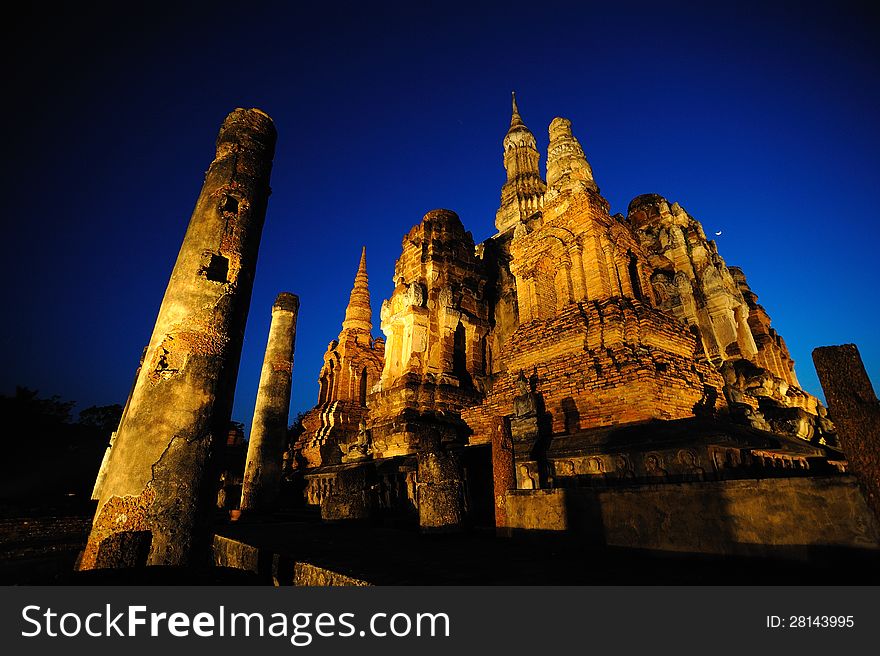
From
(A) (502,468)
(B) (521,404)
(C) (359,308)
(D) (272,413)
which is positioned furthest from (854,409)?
(C) (359,308)

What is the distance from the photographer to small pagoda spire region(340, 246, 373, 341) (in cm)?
2427

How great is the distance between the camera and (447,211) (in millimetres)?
19531

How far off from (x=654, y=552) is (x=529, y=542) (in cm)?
144

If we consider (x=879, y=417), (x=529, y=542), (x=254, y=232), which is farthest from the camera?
(x=254, y=232)

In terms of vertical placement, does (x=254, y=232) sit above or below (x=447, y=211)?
below

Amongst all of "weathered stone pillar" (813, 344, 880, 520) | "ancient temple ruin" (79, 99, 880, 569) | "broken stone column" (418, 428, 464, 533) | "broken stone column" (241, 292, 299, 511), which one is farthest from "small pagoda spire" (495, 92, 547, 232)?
"weathered stone pillar" (813, 344, 880, 520)

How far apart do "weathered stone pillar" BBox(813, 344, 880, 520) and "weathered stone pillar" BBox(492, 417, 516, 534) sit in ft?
→ 12.4

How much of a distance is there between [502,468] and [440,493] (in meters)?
1.15

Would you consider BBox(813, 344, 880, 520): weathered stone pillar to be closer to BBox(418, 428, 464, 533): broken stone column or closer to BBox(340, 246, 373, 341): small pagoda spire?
BBox(418, 428, 464, 533): broken stone column

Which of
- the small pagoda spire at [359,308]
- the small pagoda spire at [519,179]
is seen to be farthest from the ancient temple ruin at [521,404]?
the small pagoda spire at [519,179]

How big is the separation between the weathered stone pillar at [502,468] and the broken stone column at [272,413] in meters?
8.68

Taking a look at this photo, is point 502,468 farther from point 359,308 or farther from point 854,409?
point 359,308

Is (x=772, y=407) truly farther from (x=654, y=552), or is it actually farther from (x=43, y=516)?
(x=43, y=516)

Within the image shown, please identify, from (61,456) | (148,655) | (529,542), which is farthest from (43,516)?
(61,456)
